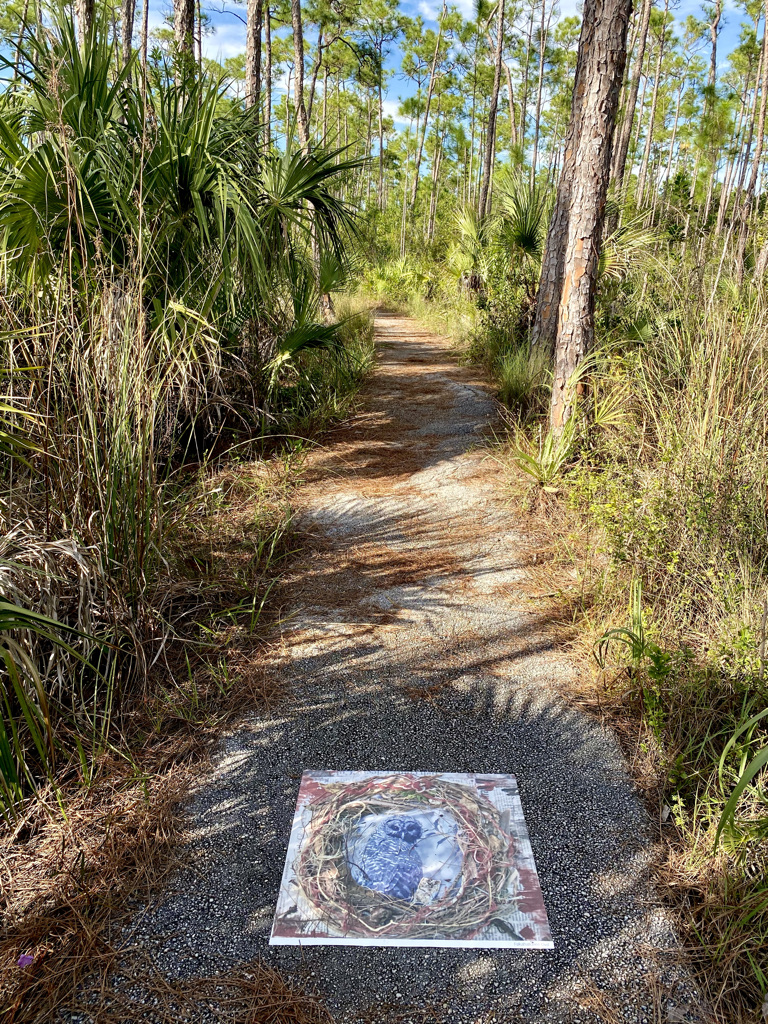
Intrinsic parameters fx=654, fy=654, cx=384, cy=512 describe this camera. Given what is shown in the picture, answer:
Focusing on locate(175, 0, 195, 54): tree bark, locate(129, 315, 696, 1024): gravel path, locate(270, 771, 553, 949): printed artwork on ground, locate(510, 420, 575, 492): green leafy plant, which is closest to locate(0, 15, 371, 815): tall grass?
locate(129, 315, 696, 1024): gravel path

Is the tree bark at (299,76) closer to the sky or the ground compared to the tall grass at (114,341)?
closer to the sky

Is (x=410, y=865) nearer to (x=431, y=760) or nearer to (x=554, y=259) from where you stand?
(x=431, y=760)

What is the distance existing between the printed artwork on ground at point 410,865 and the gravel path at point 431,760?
0.04 meters

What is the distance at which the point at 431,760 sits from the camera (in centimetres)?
206

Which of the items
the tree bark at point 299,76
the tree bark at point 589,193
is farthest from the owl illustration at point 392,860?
the tree bark at point 299,76

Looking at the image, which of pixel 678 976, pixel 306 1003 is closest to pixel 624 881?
pixel 678 976

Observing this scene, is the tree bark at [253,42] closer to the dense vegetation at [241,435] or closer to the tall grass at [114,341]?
the dense vegetation at [241,435]

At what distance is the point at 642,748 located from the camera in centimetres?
201

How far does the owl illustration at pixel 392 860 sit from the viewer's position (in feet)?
5.34

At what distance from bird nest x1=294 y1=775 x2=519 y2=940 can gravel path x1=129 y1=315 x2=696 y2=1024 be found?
2.5 inches

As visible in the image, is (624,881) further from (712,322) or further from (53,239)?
(53,239)

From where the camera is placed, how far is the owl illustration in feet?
5.34

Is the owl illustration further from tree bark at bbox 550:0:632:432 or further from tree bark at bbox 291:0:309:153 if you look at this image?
tree bark at bbox 291:0:309:153

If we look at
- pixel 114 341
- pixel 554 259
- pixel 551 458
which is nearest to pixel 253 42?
pixel 554 259
